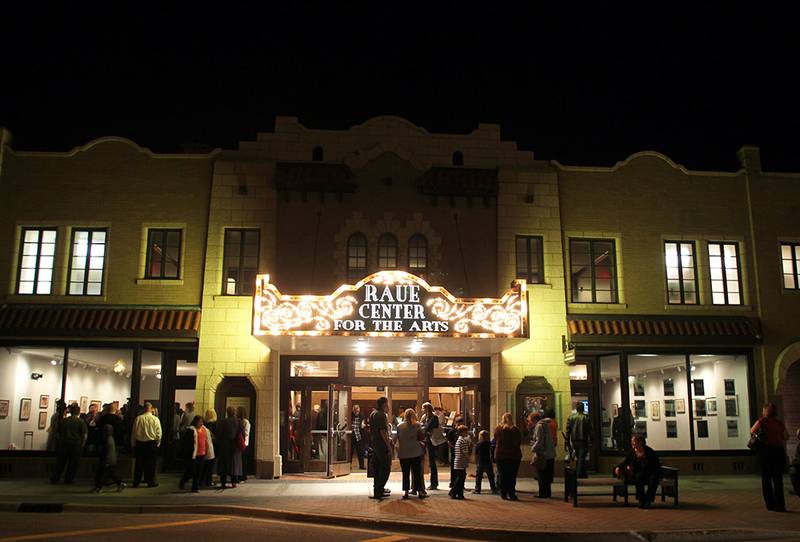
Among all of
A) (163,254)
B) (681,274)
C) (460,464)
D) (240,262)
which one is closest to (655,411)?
(681,274)

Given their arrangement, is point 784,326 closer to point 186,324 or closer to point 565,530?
point 565,530

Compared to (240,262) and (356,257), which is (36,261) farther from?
(356,257)

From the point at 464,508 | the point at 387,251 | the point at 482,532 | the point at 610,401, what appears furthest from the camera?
the point at 610,401

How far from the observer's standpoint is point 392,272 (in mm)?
16984

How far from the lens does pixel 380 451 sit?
576 inches

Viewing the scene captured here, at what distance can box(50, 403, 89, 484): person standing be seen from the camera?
54.8 feet

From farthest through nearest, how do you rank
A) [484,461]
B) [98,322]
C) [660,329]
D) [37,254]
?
[37,254] → [660,329] → [98,322] → [484,461]

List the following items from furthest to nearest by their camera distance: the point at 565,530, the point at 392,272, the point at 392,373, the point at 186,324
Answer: the point at 392,373 → the point at 186,324 → the point at 392,272 → the point at 565,530

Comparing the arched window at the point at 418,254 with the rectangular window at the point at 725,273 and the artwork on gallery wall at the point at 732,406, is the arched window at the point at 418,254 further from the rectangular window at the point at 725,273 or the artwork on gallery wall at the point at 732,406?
the artwork on gallery wall at the point at 732,406

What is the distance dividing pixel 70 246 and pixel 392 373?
371 inches

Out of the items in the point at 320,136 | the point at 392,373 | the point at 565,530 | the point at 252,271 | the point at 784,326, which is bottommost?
the point at 565,530

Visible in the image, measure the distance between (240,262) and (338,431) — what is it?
17.1 feet

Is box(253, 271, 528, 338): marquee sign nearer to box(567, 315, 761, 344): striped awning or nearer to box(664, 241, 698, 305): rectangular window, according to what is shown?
box(567, 315, 761, 344): striped awning

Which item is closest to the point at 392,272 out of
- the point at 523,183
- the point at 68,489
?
the point at 523,183
